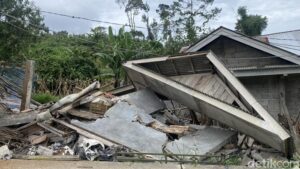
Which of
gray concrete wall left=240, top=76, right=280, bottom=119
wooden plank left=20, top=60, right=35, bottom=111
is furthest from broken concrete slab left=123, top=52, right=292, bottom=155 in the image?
gray concrete wall left=240, top=76, right=280, bottom=119

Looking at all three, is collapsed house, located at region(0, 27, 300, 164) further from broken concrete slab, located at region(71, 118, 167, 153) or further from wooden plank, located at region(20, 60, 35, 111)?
wooden plank, located at region(20, 60, 35, 111)

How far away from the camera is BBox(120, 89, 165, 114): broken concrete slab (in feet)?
30.4

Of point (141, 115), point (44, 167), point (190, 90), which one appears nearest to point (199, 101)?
point (190, 90)

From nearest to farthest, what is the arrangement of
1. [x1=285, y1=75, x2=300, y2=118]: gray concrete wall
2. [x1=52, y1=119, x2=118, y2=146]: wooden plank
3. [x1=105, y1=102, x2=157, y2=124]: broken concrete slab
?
[x1=52, y1=119, x2=118, y2=146]: wooden plank → [x1=105, y1=102, x2=157, y2=124]: broken concrete slab → [x1=285, y1=75, x2=300, y2=118]: gray concrete wall

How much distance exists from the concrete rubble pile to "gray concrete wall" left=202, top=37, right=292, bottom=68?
436cm

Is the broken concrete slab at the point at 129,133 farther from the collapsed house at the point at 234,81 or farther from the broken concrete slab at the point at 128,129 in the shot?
the collapsed house at the point at 234,81

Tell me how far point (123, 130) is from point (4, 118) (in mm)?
3385

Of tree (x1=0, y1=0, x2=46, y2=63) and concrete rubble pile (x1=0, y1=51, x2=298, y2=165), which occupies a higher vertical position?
tree (x1=0, y1=0, x2=46, y2=63)

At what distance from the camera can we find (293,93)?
12.0 metres

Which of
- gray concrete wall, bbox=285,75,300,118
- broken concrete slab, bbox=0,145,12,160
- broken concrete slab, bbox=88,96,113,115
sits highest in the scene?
gray concrete wall, bbox=285,75,300,118

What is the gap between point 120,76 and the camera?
1886 cm

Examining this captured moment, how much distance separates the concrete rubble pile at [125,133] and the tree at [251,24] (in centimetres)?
2741

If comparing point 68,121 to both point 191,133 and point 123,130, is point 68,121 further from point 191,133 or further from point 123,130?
point 191,133

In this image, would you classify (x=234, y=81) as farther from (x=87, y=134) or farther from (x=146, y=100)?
(x=87, y=134)
